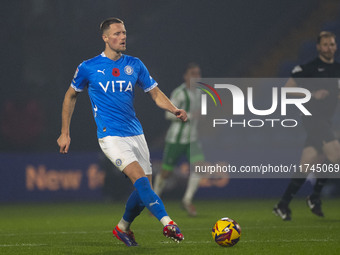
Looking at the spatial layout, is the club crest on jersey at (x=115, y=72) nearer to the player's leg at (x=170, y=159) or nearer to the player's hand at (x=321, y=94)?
the player's hand at (x=321, y=94)

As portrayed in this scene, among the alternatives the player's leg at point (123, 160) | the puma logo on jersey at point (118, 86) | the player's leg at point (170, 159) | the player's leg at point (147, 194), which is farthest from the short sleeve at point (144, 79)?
the player's leg at point (170, 159)

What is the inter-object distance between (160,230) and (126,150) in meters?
2.45

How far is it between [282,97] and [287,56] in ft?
10.9

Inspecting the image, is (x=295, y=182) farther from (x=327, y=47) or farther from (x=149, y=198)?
(x=149, y=198)

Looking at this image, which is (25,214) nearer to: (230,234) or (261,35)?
(230,234)

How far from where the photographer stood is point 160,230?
9.55 meters

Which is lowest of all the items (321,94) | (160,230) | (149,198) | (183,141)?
(160,230)

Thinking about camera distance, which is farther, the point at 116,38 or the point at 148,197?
the point at 116,38

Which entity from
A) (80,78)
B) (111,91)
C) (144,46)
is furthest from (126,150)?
(144,46)

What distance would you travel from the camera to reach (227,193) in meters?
16.0

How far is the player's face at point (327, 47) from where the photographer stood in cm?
1047

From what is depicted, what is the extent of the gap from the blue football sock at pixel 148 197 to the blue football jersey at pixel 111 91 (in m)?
0.54

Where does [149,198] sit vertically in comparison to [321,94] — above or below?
below

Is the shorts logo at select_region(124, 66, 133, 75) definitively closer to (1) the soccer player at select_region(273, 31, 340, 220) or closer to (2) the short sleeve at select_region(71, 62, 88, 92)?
(2) the short sleeve at select_region(71, 62, 88, 92)
